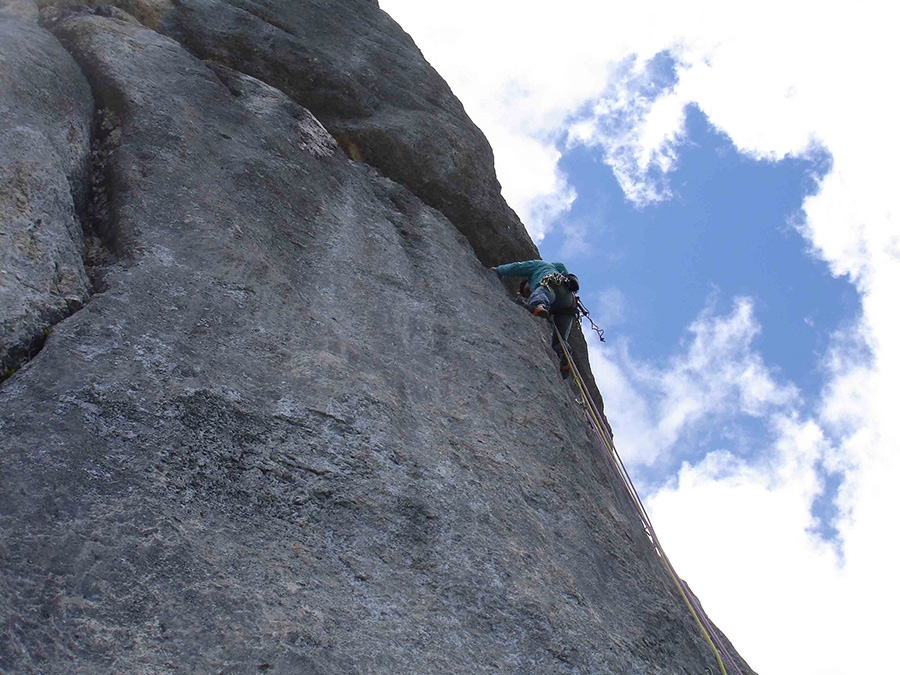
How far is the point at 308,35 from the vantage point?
33.4ft

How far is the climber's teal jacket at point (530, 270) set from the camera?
903 cm

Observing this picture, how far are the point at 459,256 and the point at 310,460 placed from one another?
407cm

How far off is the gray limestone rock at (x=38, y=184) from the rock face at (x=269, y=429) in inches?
1.2

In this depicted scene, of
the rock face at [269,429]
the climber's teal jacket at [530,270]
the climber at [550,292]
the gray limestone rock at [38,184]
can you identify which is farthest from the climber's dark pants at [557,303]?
the gray limestone rock at [38,184]

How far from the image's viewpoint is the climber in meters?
8.70

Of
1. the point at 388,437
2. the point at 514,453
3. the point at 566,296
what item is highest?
the point at 566,296

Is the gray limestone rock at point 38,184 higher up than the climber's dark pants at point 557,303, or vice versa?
the climber's dark pants at point 557,303

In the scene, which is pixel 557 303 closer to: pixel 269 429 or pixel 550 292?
pixel 550 292

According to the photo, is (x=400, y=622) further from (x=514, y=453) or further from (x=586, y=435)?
(x=586, y=435)

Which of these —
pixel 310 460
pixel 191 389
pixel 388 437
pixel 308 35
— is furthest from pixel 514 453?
pixel 308 35

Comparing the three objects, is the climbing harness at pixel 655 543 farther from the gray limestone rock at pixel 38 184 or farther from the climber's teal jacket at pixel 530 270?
the gray limestone rock at pixel 38 184

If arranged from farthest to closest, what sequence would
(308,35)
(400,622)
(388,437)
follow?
(308,35) → (388,437) → (400,622)

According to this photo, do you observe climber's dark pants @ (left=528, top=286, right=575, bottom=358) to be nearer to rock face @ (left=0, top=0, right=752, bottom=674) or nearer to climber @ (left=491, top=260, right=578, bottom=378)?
climber @ (left=491, top=260, right=578, bottom=378)

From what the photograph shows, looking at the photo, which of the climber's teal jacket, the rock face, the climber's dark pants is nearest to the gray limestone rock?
the rock face
